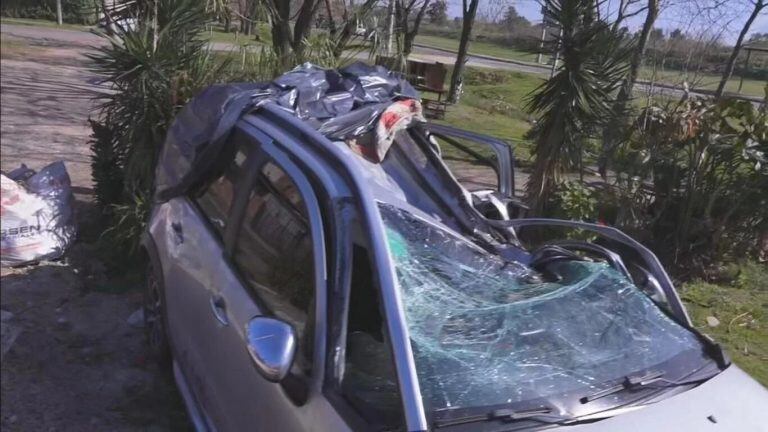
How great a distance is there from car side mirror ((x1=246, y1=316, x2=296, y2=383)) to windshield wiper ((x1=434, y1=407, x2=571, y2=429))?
1.61 ft

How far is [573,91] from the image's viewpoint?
231 inches

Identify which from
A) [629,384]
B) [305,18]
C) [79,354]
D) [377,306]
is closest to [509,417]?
[629,384]

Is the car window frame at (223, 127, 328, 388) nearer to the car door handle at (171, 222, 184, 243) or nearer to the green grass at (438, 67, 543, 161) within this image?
the car door handle at (171, 222, 184, 243)

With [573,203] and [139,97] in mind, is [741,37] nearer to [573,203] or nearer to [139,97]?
[573,203]

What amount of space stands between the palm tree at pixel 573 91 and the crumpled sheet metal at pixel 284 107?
1.80 meters

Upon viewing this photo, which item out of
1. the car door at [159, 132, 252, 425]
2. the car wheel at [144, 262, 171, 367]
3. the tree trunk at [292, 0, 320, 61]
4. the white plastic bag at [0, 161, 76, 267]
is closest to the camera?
the car door at [159, 132, 252, 425]

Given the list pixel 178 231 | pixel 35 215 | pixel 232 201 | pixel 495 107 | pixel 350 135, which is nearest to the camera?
pixel 232 201

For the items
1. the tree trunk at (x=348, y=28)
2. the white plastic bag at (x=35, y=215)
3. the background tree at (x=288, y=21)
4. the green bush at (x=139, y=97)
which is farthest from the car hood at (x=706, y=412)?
the background tree at (x=288, y=21)

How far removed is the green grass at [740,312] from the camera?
5105mm

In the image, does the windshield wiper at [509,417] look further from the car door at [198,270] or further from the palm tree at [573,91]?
the palm tree at [573,91]

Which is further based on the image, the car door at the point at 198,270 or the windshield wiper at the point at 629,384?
the car door at the point at 198,270

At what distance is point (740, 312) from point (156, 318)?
4.62 m

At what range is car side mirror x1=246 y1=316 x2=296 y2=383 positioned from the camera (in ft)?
7.10

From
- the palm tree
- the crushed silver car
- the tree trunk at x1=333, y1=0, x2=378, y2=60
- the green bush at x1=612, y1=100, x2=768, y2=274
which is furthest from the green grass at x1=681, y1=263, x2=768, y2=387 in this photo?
the tree trunk at x1=333, y1=0, x2=378, y2=60
